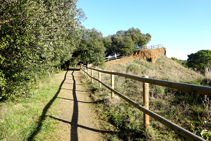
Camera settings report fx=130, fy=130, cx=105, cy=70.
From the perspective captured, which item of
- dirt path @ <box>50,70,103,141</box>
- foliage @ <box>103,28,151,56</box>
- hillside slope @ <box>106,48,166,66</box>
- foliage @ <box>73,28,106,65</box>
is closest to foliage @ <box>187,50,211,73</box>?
hillside slope @ <box>106,48,166,66</box>

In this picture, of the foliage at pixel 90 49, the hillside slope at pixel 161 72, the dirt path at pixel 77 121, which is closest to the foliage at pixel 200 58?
the hillside slope at pixel 161 72

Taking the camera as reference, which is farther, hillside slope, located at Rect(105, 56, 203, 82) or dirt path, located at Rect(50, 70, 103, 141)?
hillside slope, located at Rect(105, 56, 203, 82)

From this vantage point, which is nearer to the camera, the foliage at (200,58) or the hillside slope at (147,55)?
the hillside slope at (147,55)

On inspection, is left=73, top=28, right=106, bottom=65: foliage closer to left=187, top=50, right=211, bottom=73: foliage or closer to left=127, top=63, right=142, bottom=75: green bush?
left=127, top=63, right=142, bottom=75: green bush

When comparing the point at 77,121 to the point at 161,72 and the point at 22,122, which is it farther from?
the point at 161,72

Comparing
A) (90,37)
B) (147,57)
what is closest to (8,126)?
(90,37)

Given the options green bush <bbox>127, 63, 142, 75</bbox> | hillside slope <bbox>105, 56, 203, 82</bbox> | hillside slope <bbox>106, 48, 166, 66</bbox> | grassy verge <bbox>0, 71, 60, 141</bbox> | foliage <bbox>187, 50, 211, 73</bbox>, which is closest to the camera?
grassy verge <bbox>0, 71, 60, 141</bbox>

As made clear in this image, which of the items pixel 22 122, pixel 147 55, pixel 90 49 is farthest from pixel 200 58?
pixel 22 122

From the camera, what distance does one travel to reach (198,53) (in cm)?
5547

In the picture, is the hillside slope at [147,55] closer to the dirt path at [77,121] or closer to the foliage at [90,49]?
the foliage at [90,49]

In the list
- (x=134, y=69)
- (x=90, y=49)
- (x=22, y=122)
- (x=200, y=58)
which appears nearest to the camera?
(x=22, y=122)

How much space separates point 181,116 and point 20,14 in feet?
17.1

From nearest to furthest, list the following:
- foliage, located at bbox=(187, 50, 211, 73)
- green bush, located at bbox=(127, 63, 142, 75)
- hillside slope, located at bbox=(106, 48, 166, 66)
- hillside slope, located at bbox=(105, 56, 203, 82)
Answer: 1. hillside slope, located at bbox=(105, 56, 203, 82)
2. green bush, located at bbox=(127, 63, 142, 75)
3. hillside slope, located at bbox=(106, 48, 166, 66)
4. foliage, located at bbox=(187, 50, 211, 73)

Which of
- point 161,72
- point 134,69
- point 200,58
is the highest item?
point 200,58
